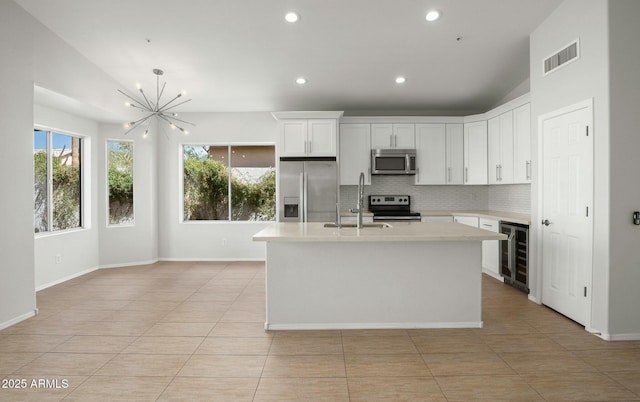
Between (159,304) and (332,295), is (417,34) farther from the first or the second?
(159,304)

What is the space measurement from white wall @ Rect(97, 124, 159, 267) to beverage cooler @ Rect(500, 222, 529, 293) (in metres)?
5.70

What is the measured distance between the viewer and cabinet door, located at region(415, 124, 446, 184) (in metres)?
6.41

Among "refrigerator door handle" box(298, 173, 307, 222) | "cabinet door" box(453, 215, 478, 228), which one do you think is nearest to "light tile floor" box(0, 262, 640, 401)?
"cabinet door" box(453, 215, 478, 228)

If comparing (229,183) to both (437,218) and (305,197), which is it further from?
(437,218)

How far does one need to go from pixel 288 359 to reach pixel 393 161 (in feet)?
13.8

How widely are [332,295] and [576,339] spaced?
208 cm

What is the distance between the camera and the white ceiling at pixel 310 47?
4.06 m

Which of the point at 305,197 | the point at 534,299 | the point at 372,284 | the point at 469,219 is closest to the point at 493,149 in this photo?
the point at 469,219

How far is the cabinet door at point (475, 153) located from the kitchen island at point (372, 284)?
2999 millimetres

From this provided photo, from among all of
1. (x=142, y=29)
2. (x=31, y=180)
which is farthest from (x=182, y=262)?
(x=142, y=29)

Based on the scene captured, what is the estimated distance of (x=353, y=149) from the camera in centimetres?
641

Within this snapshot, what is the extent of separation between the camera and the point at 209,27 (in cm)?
442

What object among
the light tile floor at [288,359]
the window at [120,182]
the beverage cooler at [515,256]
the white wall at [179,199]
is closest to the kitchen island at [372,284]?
the light tile floor at [288,359]

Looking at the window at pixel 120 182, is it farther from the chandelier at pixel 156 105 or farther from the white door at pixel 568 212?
the white door at pixel 568 212
